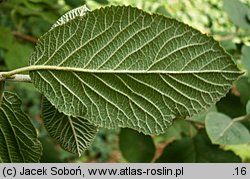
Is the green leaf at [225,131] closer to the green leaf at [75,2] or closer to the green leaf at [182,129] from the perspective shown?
the green leaf at [182,129]

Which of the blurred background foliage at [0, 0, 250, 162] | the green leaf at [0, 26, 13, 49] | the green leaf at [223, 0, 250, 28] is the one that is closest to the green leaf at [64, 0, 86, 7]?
the blurred background foliage at [0, 0, 250, 162]

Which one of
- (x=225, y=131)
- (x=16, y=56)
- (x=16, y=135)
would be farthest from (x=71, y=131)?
(x=16, y=56)

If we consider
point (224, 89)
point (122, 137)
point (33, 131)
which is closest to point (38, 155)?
point (33, 131)

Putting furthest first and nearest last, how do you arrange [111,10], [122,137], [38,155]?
1. [122,137]
2. [38,155]
3. [111,10]

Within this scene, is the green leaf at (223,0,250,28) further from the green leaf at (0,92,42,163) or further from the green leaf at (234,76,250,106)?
the green leaf at (0,92,42,163)

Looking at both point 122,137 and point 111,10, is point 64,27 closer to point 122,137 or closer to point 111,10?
point 111,10
